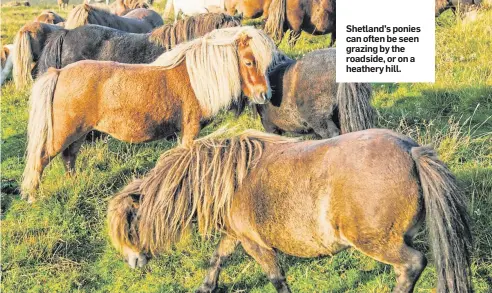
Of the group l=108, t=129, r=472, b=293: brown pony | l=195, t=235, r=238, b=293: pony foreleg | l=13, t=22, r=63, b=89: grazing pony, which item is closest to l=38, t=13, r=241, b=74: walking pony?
l=13, t=22, r=63, b=89: grazing pony

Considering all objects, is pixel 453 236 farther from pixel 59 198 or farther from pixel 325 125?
pixel 59 198

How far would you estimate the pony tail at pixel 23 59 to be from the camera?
8469mm

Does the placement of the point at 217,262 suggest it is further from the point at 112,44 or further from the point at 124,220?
the point at 112,44

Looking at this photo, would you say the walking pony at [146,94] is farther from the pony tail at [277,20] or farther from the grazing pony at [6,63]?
the grazing pony at [6,63]

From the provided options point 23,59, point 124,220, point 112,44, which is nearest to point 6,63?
point 23,59

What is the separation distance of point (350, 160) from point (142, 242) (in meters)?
1.68

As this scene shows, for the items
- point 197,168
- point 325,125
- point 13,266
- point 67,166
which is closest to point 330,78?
point 325,125

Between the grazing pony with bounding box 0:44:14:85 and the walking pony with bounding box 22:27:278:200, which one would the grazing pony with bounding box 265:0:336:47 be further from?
the grazing pony with bounding box 0:44:14:85

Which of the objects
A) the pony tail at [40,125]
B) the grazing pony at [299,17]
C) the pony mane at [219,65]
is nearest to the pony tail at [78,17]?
the grazing pony at [299,17]

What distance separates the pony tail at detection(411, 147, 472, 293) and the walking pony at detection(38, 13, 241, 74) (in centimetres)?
528

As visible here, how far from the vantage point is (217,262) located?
4656mm

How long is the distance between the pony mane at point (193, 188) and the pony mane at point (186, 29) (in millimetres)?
4090

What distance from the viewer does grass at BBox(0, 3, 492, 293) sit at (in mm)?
4867

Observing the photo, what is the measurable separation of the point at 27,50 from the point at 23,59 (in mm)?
146
